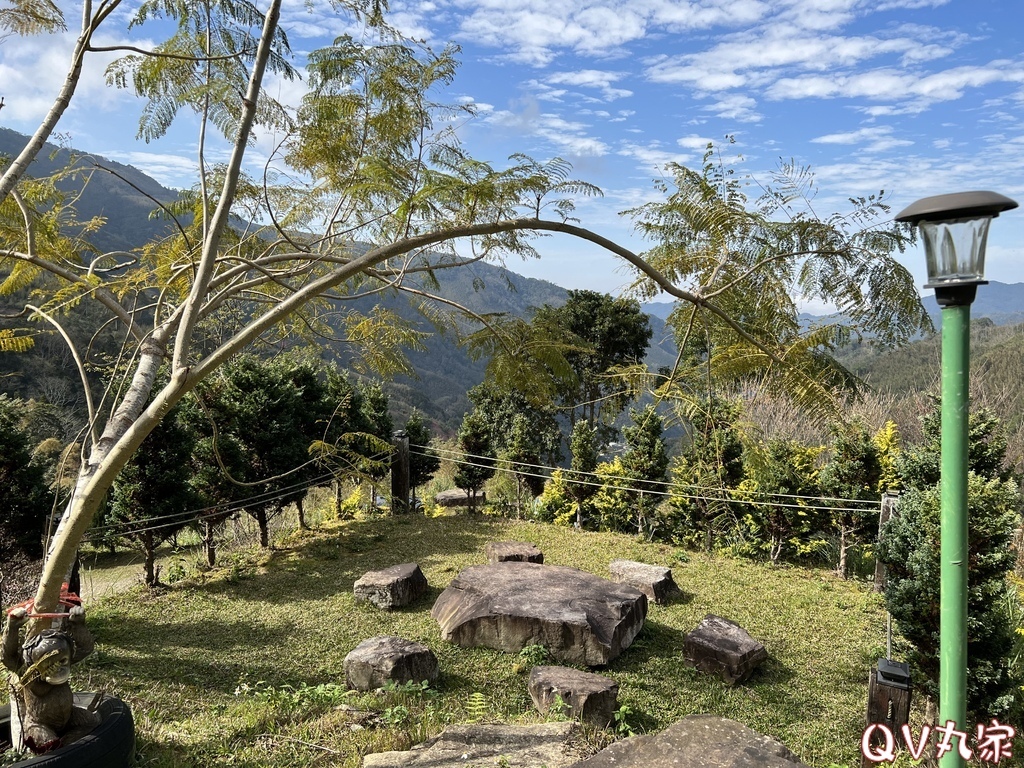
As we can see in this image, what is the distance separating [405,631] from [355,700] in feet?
4.60

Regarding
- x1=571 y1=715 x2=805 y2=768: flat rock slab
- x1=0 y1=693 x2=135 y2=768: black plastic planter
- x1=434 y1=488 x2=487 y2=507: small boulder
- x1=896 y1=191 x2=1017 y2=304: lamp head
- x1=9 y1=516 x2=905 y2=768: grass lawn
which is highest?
x1=896 y1=191 x2=1017 y2=304: lamp head

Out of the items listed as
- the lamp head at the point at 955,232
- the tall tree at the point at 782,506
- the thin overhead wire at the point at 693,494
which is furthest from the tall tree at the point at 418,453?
the lamp head at the point at 955,232

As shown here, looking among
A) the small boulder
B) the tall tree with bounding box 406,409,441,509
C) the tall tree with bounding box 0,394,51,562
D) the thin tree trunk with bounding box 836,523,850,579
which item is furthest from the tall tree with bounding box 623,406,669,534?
the tall tree with bounding box 0,394,51,562

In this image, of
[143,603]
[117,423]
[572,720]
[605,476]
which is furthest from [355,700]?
[605,476]

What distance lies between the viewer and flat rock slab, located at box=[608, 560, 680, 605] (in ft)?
19.1

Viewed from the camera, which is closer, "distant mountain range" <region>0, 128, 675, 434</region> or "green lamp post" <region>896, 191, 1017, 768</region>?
"green lamp post" <region>896, 191, 1017, 768</region>

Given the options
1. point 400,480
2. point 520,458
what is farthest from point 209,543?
point 520,458

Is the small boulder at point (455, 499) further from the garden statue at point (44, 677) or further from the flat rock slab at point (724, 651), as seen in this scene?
the garden statue at point (44, 677)

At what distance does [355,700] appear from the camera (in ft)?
12.2

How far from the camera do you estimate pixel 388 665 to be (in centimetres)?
396

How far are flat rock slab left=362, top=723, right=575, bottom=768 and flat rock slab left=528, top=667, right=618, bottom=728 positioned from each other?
43 centimetres

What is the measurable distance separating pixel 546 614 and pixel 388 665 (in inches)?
51.8

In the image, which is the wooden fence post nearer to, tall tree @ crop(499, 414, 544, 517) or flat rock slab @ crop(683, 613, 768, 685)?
tall tree @ crop(499, 414, 544, 517)

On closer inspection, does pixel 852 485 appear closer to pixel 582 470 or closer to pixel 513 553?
pixel 582 470
